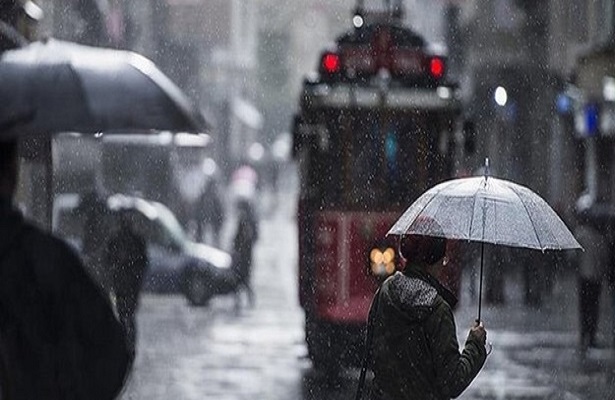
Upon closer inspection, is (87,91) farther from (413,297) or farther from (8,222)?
(8,222)

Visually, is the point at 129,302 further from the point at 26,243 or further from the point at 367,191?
the point at 26,243

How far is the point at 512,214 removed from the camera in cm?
807

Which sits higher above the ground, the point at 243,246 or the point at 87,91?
the point at 87,91

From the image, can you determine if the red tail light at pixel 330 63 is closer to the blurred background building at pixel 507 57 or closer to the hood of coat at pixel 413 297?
the blurred background building at pixel 507 57

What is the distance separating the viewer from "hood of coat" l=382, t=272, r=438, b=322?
23.7 feet

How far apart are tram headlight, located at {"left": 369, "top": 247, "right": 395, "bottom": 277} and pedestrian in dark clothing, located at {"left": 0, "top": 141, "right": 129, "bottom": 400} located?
41.8ft

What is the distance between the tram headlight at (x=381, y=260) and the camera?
17719 mm

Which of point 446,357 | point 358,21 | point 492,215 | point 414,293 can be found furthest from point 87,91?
point 358,21

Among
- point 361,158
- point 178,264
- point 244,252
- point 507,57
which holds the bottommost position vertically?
point 178,264

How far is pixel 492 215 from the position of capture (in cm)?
803

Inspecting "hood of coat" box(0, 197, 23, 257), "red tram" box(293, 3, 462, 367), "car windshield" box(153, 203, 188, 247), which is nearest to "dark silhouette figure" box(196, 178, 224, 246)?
"car windshield" box(153, 203, 188, 247)

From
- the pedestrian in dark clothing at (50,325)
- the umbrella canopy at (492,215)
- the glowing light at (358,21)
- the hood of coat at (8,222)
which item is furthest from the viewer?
the glowing light at (358,21)

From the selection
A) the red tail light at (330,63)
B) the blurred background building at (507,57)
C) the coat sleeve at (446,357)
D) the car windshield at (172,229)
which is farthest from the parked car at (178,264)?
the coat sleeve at (446,357)

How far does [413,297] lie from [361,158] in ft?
35.4
